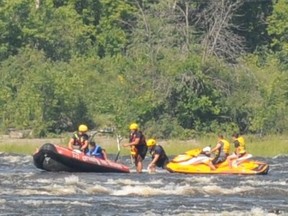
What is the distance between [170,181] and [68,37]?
2946 cm

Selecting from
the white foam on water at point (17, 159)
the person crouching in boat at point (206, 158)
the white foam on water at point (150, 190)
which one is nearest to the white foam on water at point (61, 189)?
the white foam on water at point (150, 190)

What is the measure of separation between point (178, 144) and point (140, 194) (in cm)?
1893

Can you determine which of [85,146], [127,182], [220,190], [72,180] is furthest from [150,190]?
[85,146]

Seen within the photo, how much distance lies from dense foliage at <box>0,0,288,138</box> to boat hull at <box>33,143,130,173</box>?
14.9 meters

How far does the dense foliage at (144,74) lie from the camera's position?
153 feet

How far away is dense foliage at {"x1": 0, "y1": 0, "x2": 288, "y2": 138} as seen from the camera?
153ft

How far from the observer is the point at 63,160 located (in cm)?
3038

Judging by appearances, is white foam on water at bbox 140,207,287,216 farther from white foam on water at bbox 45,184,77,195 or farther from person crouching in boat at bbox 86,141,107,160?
person crouching in boat at bbox 86,141,107,160

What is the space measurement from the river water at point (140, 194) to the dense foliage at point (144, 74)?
14392mm

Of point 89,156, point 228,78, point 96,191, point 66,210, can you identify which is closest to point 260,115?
point 228,78

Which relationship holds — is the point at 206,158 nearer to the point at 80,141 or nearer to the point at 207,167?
the point at 207,167

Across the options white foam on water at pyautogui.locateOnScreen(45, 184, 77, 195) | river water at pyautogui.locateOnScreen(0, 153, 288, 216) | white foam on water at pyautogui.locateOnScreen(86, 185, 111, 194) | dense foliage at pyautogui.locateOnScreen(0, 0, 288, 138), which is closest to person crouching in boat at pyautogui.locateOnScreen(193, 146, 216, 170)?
river water at pyautogui.locateOnScreen(0, 153, 288, 216)

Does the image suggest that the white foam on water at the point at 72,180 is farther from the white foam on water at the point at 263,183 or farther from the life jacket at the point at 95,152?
the white foam on water at the point at 263,183

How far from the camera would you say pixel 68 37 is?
188 ft
